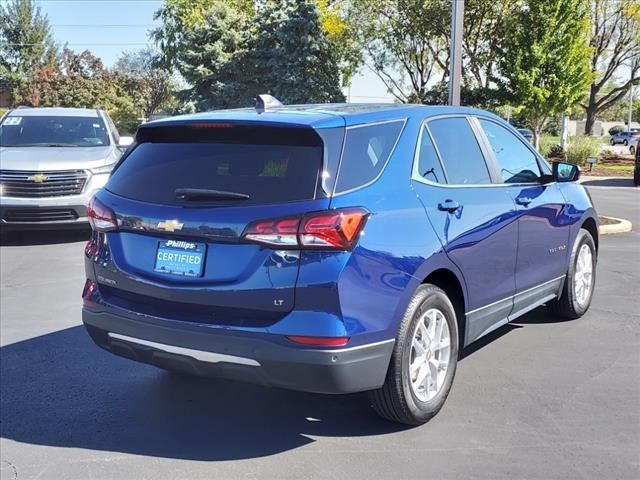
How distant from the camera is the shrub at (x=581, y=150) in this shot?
26.3m

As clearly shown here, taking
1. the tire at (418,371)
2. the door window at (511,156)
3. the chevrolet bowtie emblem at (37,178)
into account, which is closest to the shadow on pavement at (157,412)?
the tire at (418,371)

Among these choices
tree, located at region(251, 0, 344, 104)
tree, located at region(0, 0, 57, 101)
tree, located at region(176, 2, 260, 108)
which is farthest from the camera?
tree, located at region(0, 0, 57, 101)

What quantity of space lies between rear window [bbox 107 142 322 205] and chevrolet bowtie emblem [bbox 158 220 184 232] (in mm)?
116

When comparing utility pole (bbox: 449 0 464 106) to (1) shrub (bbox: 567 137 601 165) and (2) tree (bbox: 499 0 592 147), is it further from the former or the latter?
(1) shrub (bbox: 567 137 601 165)

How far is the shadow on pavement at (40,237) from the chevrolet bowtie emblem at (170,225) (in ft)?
22.9

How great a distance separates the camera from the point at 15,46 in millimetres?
70250

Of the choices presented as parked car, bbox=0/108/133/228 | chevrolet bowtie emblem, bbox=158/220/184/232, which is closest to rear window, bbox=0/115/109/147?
parked car, bbox=0/108/133/228

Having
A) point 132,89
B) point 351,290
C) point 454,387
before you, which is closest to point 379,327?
point 351,290

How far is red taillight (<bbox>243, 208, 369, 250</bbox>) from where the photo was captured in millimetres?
3135

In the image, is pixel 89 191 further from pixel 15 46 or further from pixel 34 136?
pixel 15 46

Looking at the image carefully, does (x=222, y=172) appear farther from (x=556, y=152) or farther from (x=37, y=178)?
(x=556, y=152)

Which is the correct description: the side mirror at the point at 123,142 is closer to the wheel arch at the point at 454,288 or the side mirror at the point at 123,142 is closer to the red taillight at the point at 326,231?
the wheel arch at the point at 454,288

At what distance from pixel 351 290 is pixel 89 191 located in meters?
7.15

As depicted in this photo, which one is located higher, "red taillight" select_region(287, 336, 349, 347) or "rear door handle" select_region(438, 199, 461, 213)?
"rear door handle" select_region(438, 199, 461, 213)
